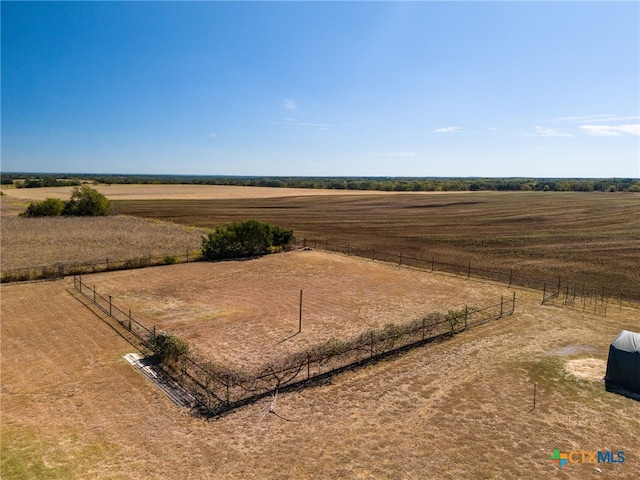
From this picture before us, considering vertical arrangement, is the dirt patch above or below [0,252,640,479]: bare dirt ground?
above

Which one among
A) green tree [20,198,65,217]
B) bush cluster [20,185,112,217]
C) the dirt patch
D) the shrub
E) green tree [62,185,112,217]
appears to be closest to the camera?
the dirt patch

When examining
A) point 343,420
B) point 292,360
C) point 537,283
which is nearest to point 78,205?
point 292,360

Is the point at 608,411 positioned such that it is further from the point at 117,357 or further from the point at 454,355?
the point at 117,357

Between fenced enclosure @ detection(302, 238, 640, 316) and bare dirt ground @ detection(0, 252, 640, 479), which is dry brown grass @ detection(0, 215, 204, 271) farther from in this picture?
bare dirt ground @ detection(0, 252, 640, 479)

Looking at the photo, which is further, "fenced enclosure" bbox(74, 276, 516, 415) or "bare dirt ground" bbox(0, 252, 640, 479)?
"fenced enclosure" bbox(74, 276, 516, 415)

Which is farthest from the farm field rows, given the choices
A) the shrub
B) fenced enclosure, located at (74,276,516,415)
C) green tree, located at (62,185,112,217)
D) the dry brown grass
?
the shrub

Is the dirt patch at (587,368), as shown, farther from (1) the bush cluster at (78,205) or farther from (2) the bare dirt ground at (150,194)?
(2) the bare dirt ground at (150,194)
